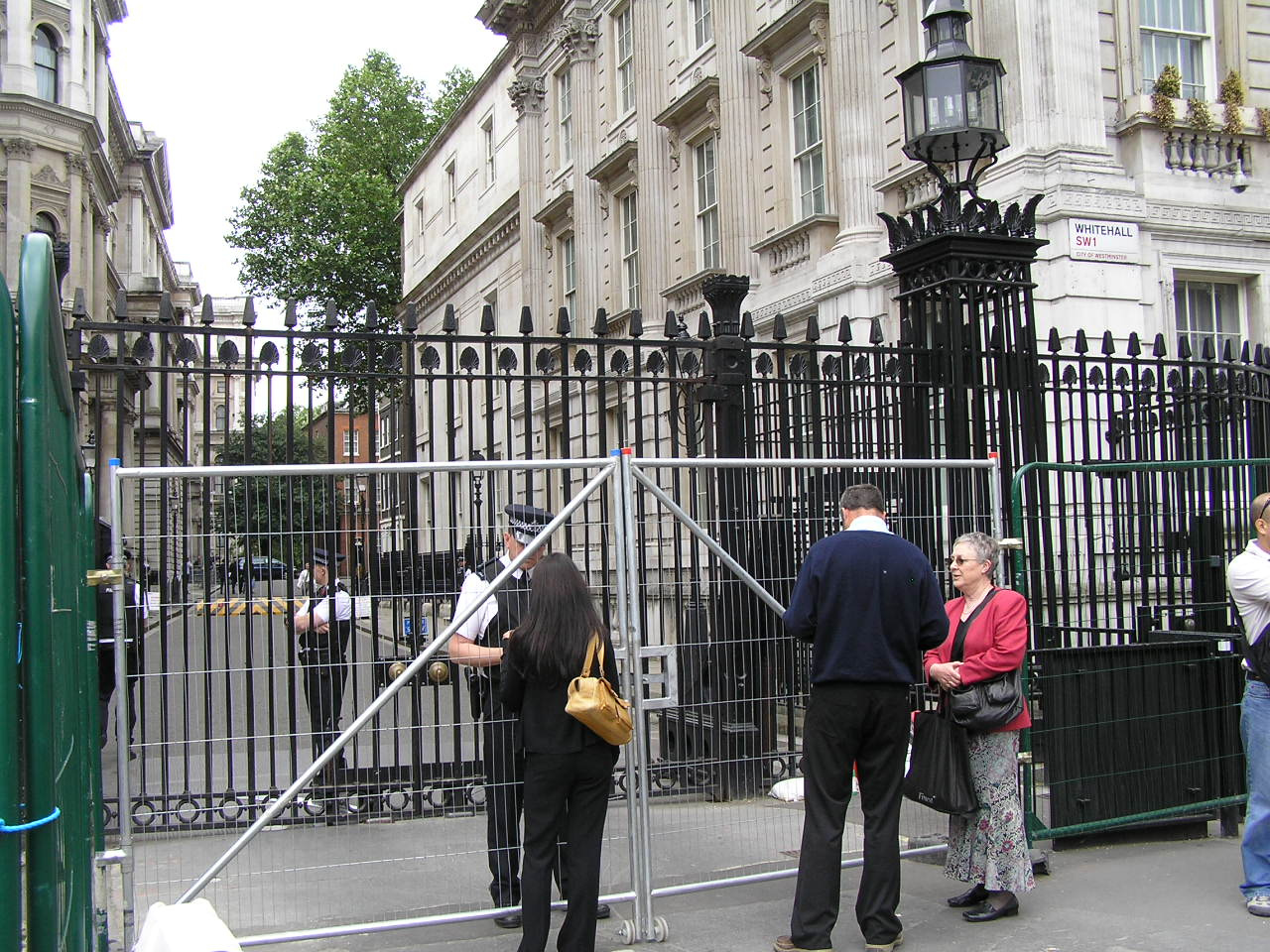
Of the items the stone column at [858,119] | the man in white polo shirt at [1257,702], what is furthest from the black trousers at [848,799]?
the stone column at [858,119]

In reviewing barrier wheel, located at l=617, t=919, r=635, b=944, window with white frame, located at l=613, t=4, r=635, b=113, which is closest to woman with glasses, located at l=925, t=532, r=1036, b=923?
barrier wheel, located at l=617, t=919, r=635, b=944

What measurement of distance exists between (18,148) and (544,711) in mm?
41033

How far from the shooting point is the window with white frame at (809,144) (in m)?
17.8

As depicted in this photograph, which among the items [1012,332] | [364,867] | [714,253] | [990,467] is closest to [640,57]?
[714,253]

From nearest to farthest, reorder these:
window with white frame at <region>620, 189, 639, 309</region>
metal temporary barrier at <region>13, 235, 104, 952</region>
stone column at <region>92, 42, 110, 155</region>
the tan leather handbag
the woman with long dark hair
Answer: metal temporary barrier at <region>13, 235, 104, 952</region>
the tan leather handbag
the woman with long dark hair
window with white frame at <region>620, 189, 639, 309</region>
stone column at <region>92, 42, 110, 155</region>

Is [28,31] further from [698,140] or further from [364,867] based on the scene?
[364,867]

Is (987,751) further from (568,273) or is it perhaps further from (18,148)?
(18,148)

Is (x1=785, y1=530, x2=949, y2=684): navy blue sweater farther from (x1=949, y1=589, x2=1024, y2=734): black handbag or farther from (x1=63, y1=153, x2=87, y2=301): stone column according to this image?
(x1=63, y1=153, x2=87, y2=301): stone column

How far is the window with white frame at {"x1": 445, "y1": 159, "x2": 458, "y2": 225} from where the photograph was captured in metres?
36.5

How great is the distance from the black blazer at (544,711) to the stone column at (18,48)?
4145cm

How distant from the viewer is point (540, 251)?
2880cm

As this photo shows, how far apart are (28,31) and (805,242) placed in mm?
33698

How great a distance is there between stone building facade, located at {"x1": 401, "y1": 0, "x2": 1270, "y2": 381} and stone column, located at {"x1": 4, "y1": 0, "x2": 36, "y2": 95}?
1922cm

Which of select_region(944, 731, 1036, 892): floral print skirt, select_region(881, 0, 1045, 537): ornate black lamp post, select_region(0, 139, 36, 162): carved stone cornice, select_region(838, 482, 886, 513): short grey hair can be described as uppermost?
select_region(0, 139, 36, 162): carved stone cornice
